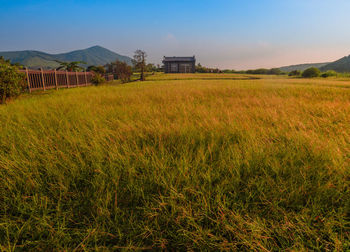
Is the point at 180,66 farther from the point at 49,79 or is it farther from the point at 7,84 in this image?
the point at 7,84

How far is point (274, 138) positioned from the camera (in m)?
1.77

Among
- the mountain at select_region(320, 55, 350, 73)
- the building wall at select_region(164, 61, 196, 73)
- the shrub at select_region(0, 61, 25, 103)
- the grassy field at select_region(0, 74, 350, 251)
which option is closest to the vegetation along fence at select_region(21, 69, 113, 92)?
the shrub at select_region(0, 61, 25, 103)

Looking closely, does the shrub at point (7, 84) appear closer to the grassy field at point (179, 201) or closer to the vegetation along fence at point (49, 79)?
the grassy field at point (179, 201)

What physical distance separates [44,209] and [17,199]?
204 millimetres

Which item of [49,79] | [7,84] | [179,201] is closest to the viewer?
[179,201]

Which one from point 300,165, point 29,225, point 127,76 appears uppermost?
point 127,76

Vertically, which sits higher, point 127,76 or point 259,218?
point 127,76

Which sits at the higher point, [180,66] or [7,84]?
[180,66]

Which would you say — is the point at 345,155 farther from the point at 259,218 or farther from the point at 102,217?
the point at 102,217

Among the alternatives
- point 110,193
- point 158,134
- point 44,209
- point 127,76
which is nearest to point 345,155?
point 158,134

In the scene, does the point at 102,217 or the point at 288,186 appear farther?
the point at 288,186

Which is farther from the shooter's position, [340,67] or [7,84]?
[340,67]

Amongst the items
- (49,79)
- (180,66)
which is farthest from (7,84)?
(180,66)

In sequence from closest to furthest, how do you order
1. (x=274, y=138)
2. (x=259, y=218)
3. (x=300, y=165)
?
(x=259, y=218)
(x=300, y=165)
(x=274, y=138)
